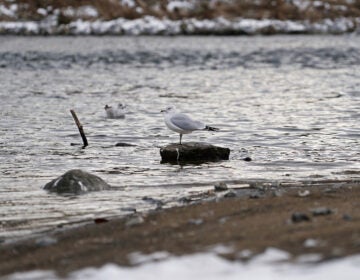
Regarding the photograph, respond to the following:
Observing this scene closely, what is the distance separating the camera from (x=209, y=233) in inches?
346

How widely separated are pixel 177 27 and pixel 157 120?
4980 centimetres

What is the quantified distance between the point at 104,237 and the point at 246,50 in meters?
45.7

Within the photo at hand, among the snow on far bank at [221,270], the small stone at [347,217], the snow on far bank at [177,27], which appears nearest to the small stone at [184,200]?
the small stone at [347,217]

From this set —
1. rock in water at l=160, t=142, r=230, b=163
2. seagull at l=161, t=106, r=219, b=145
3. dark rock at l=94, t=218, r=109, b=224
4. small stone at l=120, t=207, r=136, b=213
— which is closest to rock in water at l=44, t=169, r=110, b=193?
small stone at l=120, t=207, r=136, b=213

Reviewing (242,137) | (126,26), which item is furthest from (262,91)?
(126,26)

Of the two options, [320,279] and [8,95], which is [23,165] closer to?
[320,279]

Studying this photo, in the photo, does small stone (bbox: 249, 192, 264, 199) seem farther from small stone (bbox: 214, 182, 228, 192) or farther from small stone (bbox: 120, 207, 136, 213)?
small stone (bbox: 120, 207, 136, 213)

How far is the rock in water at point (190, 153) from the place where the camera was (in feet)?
54.1

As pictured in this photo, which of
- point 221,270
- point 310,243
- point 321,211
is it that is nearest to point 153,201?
point 321,211

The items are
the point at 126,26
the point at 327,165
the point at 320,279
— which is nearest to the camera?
the point at 320,279

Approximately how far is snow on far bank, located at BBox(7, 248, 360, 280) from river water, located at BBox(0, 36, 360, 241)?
2.83 m

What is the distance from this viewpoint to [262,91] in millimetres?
32312

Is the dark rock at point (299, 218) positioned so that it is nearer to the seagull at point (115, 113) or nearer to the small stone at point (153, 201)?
the small stone at point (153, 201)

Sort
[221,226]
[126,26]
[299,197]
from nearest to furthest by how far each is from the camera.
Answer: [221,226] < [299,197] < [126,26]
